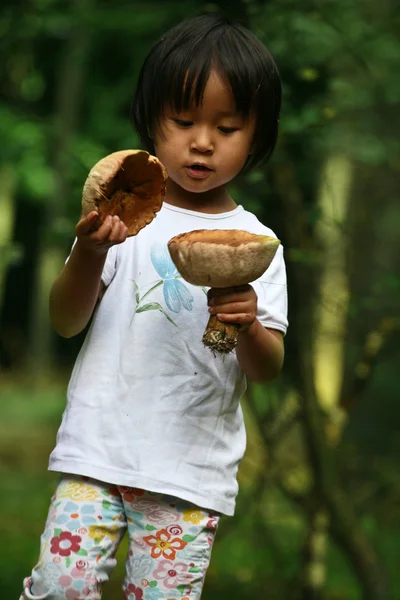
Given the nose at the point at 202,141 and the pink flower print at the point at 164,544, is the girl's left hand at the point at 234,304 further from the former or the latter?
the pink flower print at the point at 164,544

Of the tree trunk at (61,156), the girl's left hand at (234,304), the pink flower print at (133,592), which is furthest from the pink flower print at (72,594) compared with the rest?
the tree trunk at (61,156)

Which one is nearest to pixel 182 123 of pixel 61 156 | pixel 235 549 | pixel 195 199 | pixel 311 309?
pixel 195 199

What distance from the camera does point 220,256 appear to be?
8.26 feet

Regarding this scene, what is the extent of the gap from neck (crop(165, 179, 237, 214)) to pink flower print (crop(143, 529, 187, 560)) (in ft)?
3.02

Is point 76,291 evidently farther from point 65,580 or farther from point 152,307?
point 65,580

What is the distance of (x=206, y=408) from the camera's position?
9.59 feet

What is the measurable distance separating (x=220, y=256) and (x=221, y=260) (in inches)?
0.4

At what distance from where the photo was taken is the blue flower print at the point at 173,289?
9.54 ft

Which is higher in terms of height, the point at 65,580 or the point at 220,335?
the point at 220,335

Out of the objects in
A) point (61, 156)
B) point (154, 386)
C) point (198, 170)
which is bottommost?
point (154, 386)

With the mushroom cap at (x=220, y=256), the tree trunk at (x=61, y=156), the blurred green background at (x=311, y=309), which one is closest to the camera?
the mushroom cap at (x=220, y=256)

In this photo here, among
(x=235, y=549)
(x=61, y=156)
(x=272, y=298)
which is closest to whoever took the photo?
(x=272, y=298)

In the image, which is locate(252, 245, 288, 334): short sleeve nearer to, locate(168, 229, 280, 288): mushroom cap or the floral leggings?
locate(168, 229, 280, 288): mushroom cap

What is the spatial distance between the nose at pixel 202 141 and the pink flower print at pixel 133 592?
3.95ft
